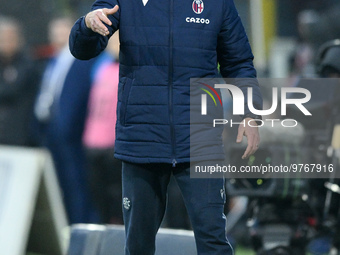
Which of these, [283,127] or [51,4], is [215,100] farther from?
[51,4]

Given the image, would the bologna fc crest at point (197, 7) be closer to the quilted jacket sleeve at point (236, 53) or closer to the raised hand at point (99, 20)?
the quilted jacket sleeve at point (236, 53)

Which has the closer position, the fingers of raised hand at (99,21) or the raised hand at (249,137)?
the fingers of raised hand at (99,21)

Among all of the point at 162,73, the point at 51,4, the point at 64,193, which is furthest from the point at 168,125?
the point at 51,4

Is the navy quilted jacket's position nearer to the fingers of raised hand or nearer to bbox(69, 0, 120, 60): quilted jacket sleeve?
bbox(69, 0, 120, 60): quilted jacket sleeve

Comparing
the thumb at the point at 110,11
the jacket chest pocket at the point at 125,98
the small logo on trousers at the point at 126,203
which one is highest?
the thumb at the point at 110,11

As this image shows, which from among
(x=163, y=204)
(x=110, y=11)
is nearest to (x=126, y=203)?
(x=163, y=204)

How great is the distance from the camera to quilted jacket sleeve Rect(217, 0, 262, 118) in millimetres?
3557

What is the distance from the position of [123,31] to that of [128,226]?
0.89m

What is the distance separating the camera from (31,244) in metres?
5.98

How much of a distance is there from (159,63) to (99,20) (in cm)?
36

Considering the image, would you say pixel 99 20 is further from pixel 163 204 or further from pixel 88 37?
pixel 163 204

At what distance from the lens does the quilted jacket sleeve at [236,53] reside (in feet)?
11.7

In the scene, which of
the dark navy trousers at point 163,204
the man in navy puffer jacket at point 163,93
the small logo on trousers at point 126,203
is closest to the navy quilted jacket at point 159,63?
the man in navy puffer jacket at point 163,93

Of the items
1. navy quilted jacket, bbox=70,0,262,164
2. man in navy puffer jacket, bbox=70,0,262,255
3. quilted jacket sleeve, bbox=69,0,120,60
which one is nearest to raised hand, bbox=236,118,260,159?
man in navy puffer jacket, bbox=70,0,262,255
